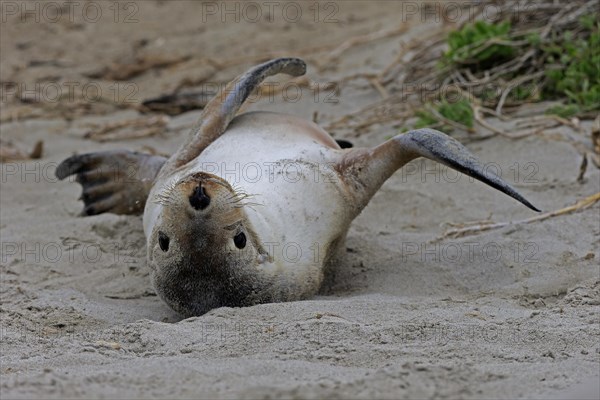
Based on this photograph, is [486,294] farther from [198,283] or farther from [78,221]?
[78,221]

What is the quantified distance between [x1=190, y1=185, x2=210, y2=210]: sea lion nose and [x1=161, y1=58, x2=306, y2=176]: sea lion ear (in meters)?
1.14

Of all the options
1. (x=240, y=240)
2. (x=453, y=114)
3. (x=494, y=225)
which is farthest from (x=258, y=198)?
(x=453, y=114)

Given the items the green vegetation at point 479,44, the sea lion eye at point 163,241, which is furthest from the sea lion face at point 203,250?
the green vegetation at point 479,44

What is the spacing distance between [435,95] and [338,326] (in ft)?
10.7

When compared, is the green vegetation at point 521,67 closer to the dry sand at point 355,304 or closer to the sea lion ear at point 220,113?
the dry sand at point 355,304

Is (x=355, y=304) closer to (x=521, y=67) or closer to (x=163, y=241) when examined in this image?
(x=163, y=241)

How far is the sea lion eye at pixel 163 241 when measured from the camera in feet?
12.7

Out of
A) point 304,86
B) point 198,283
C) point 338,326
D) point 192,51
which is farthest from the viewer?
point 192,51

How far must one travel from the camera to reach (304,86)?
7809 mm

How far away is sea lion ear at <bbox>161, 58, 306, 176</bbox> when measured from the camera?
491 cm

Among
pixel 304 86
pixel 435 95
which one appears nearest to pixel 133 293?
pixel 435 95

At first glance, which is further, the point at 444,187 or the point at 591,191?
the point at 444,187

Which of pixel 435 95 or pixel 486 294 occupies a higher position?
pixel 435 95

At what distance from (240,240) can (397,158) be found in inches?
37.5
